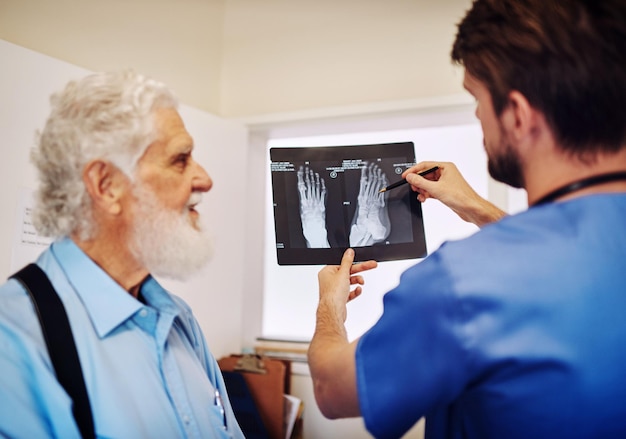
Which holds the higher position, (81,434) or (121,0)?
(121,0)

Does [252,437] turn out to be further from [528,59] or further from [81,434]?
[528,59]

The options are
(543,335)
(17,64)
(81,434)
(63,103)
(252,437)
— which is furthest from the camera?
(252,437)

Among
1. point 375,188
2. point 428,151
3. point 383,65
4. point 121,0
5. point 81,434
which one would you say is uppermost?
point 121,0

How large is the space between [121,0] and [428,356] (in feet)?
7.64

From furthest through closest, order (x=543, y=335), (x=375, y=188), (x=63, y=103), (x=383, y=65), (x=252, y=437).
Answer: (x=383, y=65) < (x=252, y=437) < (x=375, y=188) < (x=63, y=103) < (x=543, y=335)

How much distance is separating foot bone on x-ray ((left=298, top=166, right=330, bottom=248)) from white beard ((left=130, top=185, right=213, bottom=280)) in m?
0.32

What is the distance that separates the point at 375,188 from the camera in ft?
5.05

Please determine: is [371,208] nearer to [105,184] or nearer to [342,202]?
[342,202]

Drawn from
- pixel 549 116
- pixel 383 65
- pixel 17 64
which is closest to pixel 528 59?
pixel 549 116

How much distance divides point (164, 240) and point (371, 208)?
0.55 metres

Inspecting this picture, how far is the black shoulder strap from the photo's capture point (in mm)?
1000

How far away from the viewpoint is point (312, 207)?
5.09ft

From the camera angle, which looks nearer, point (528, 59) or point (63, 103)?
point (528, 59)

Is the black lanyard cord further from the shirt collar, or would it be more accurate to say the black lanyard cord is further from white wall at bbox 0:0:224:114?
white wall at bbox 0:0:224:114
